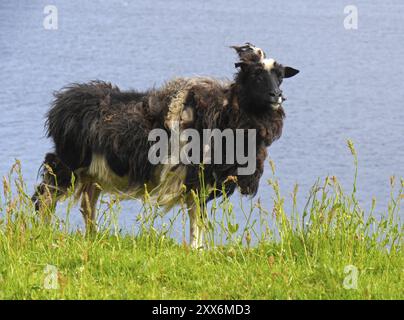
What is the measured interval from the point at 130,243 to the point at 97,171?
5.12 feet

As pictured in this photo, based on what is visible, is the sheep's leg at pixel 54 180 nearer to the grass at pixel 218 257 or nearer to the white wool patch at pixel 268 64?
Result: the grass at pixel 218 257

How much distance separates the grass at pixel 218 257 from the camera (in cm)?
571

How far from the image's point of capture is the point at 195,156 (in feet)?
25.7

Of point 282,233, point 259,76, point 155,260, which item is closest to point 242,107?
point 259,76

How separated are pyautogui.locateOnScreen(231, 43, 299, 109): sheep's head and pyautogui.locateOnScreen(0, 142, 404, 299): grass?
1.08m

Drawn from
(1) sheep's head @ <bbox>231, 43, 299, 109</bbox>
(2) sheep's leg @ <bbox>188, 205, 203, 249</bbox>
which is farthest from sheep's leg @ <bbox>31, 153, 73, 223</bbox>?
(1) sheep's head @ <bbox>231, 43, 299, 109</bbox>

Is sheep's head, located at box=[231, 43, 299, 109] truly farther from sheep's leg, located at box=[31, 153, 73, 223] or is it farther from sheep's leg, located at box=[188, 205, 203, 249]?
sheep's leg, located at box=[31, 153, 73, 223]

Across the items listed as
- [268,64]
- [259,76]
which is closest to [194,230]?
[259,76]

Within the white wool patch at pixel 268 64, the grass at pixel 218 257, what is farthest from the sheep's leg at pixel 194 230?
the white wool patch at pixel 268 64

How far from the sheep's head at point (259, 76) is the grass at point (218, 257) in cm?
108

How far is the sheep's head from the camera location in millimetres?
7688

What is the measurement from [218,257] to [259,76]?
1.81 metres
